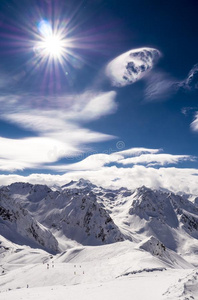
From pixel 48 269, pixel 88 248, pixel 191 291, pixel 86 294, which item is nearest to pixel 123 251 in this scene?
pixel 88 248

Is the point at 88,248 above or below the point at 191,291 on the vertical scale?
below

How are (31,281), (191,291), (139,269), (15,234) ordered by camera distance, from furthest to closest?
1. (15,234)
2. (31,281)
3. (139,269)
4. (191,291)

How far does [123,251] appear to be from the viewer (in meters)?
63.3

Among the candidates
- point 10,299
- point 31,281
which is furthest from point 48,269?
point 10,299

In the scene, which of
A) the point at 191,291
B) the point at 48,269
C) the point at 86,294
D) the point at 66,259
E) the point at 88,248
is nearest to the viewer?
the point at 191,291

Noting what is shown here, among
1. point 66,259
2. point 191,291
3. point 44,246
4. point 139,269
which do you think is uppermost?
point 191,291

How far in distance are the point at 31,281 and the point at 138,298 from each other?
26.6 metres

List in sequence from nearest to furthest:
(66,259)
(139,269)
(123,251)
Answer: (139,269)
(123,251)
(66,259)

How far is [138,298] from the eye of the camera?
20516 mm

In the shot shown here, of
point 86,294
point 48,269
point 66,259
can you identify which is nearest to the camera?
point 86,294

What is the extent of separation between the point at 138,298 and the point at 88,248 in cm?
5602

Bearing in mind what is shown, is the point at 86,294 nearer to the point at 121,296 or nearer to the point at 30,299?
the point at 121,296

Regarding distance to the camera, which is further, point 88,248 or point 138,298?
point 88,248

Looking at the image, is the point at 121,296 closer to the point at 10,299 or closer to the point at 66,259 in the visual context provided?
the point at 10,299
